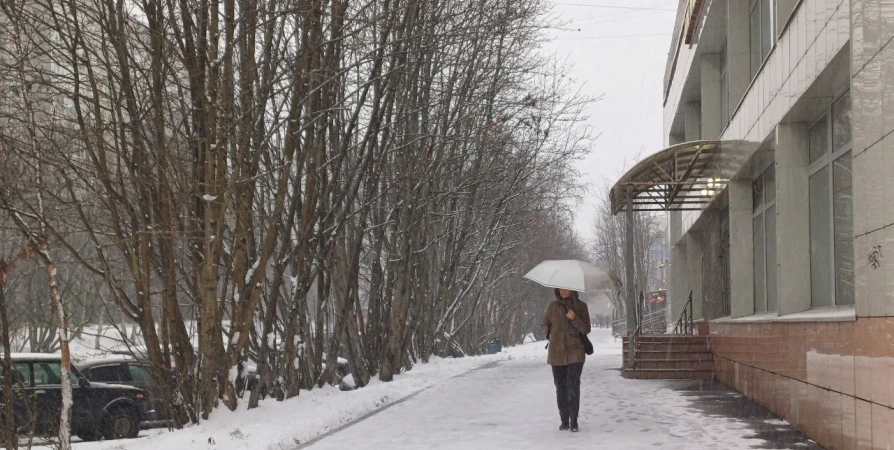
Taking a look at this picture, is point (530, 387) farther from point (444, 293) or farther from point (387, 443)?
point (444, 293)

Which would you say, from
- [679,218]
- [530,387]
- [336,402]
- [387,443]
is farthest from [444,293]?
[387,443]

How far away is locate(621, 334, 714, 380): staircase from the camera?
851 inches

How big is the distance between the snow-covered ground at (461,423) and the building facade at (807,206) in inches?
47.8

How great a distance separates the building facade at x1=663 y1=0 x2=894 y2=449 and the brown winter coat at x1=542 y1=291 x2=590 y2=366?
2397 mm

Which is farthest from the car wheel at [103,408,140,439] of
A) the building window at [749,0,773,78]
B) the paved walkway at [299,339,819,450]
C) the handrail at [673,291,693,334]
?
the handrail at [673,291,693,334]

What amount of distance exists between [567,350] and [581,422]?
5.60ft

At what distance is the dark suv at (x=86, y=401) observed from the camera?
16.3 metres

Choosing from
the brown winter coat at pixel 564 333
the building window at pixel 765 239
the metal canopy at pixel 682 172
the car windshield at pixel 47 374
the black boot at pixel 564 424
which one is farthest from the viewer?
the metal canopy at pixel 682 172

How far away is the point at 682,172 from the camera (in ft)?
73.9

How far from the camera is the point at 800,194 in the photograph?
43.7ft

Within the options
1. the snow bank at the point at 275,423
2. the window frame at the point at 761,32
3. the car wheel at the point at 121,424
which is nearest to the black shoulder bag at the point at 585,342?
the snow bank at the point at 275,423

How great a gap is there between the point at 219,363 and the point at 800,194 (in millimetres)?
7557

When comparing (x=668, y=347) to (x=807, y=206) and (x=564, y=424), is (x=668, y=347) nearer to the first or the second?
(x=807, y=206)

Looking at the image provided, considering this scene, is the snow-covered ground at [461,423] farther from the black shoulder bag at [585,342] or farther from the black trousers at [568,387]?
the black shoulder bag at [585,342]
